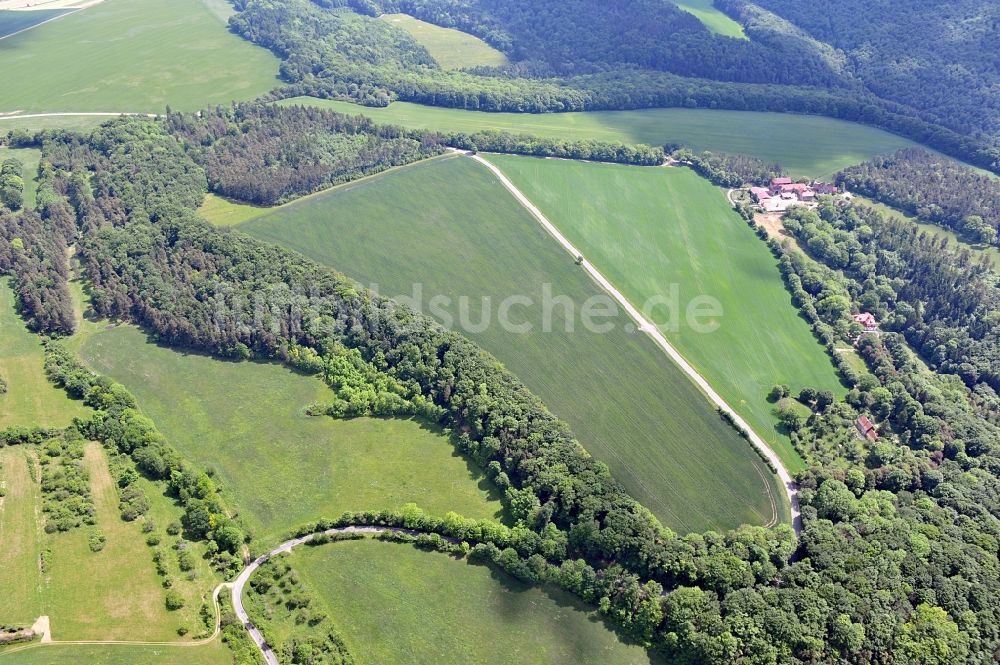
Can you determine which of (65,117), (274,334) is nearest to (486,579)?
(274,334)

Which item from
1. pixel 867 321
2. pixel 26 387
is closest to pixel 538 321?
pixel 867 321

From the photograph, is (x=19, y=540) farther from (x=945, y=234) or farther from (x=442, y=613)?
(x=945, y=234)

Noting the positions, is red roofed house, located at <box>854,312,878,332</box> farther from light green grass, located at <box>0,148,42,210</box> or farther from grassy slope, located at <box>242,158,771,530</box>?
light green grass, located at <box>0,148,42,210</box>

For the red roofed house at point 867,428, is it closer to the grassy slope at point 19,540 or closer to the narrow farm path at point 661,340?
the narrow farm path at point 661,340

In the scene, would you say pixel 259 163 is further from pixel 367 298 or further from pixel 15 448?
pixel 15 448

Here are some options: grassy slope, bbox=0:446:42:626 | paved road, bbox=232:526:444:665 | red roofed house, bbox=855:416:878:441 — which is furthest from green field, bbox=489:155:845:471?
grassy slope, bbox=0:446:42:626

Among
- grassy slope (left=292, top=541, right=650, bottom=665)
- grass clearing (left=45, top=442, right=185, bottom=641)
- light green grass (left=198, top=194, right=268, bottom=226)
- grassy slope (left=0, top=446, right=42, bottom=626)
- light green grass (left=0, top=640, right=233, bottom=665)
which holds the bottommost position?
grassy slope (left=292, top=541, right=650, bottom=665)

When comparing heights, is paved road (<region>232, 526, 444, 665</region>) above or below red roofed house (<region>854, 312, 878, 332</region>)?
below
